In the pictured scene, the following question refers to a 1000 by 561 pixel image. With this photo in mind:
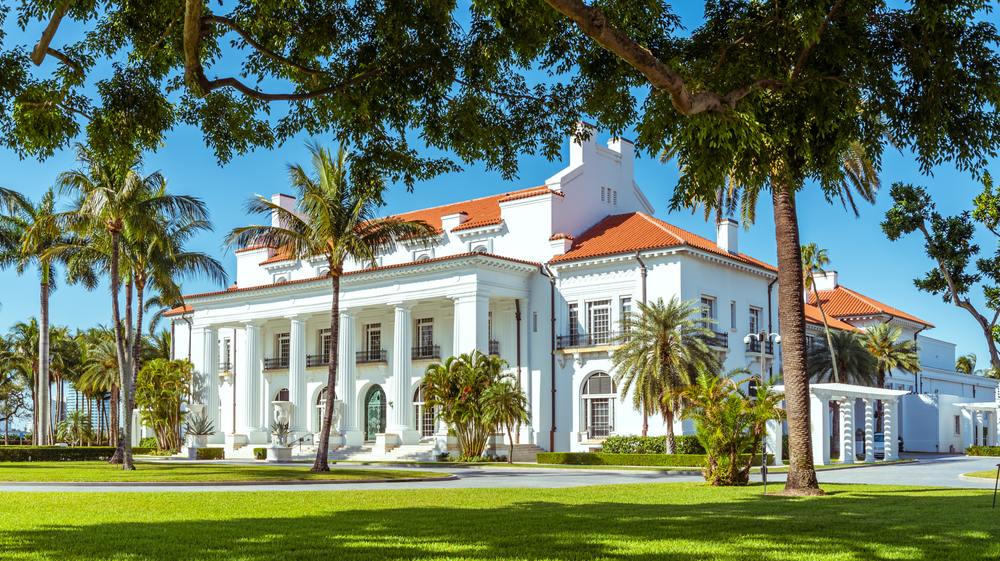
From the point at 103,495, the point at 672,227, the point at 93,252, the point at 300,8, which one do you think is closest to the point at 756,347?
the point at 672,227

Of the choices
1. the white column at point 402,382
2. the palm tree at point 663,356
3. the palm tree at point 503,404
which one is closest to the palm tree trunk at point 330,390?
the palm tree at point 503,404

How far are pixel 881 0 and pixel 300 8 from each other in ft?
24.1

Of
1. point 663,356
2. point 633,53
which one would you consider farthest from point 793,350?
point 663,356

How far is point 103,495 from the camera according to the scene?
722 inches

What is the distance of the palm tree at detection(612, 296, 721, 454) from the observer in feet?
115

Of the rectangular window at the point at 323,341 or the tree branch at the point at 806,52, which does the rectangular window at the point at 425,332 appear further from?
the tree branch at the point at 806,52

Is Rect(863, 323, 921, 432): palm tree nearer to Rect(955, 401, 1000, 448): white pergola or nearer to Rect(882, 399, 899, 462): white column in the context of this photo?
Rect(955, 401, 1000, 448): white pergola

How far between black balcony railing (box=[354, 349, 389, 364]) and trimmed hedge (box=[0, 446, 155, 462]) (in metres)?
12.8

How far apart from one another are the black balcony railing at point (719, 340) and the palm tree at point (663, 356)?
3.73 metres

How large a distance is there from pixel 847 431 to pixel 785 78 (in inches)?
1192

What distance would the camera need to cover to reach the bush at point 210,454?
151ft

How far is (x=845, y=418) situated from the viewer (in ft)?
124

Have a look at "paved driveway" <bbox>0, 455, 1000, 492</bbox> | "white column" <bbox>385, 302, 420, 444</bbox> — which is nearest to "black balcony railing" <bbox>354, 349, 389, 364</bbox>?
"white column" <bbox>385, 302, 420, 444</bbox>

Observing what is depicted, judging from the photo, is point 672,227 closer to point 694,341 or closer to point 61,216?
point 694,341
